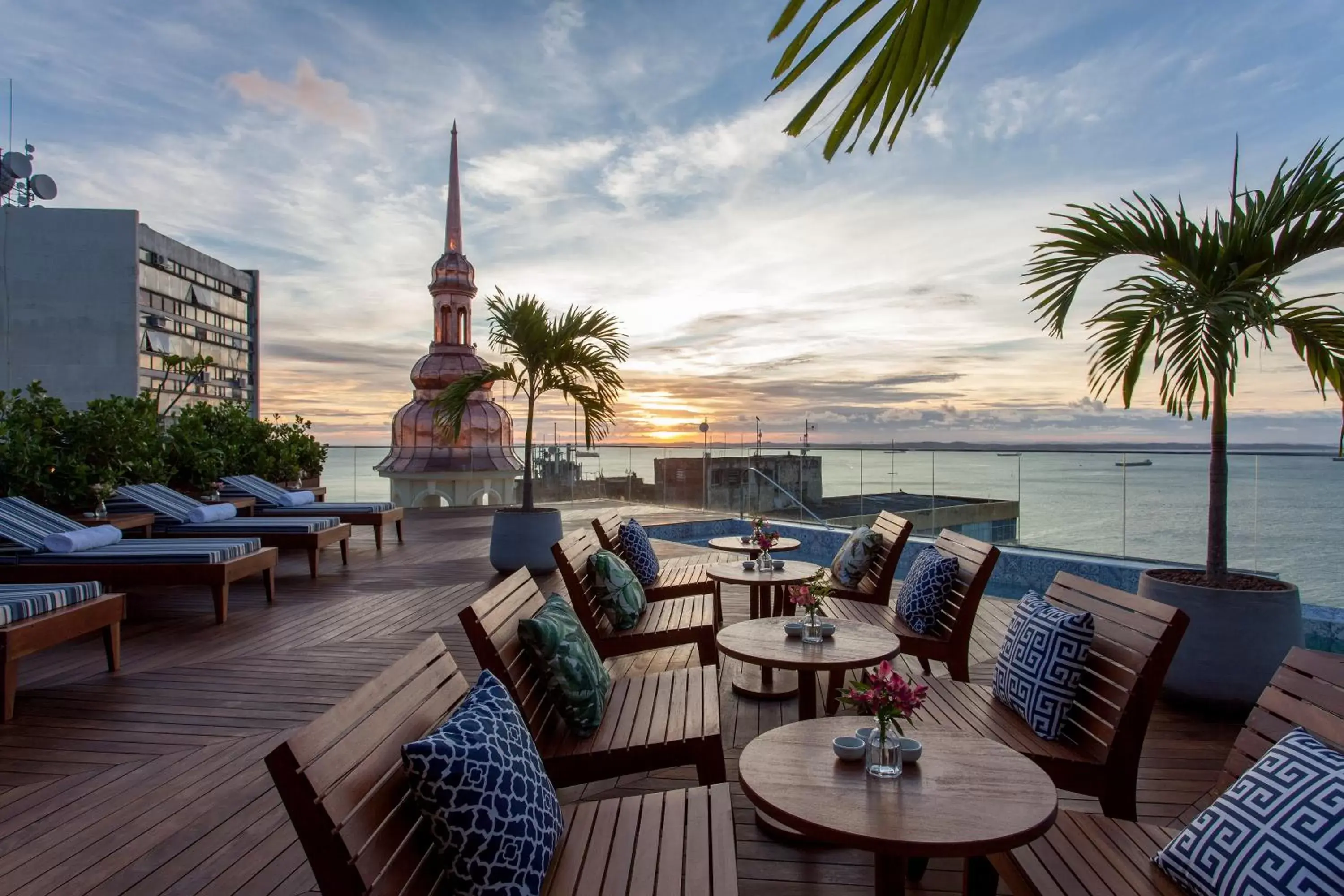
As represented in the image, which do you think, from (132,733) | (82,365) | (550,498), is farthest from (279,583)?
(82,365)

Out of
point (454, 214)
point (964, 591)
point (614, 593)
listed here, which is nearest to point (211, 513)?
point (614, 593)

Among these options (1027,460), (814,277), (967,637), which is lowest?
(967,637)

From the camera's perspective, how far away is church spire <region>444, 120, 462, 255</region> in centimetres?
1436

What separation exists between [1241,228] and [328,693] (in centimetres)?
504

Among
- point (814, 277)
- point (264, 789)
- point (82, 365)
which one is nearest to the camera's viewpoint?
point (264, 789)

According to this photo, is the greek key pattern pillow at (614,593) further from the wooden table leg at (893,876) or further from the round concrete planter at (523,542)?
the round concrete planter at (523,542)

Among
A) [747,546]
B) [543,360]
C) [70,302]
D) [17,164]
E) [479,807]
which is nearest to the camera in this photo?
[479,807]

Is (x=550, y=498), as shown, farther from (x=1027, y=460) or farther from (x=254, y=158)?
(x=1027, y=460)

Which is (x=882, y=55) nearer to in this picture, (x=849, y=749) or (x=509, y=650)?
(x=849, y=749)

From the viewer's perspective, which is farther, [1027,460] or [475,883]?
[1027,460]

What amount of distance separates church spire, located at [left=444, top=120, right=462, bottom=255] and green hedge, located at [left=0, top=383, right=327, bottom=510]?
19.6 feet

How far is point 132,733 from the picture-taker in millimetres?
3303

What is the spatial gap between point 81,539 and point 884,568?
547cm

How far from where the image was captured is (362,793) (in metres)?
1.27
